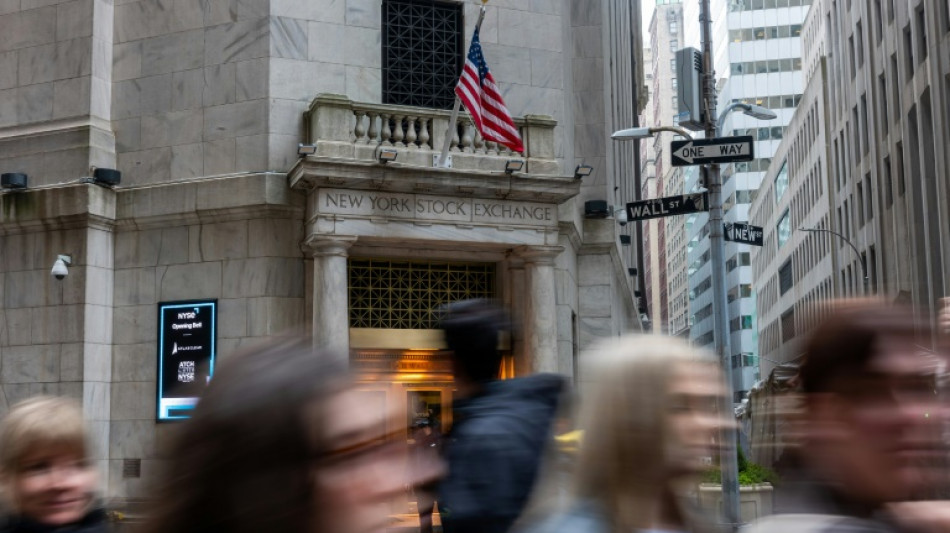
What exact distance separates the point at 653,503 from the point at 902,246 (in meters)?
46.5

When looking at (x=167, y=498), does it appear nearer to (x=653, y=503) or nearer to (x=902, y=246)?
(x=653, y=503)

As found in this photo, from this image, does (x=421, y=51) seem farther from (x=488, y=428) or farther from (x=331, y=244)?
(x=488, y=428)

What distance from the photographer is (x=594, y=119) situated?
858 inches

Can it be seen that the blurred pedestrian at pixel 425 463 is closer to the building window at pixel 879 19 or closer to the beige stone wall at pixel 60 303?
the beige stone wall at pixel 60 303

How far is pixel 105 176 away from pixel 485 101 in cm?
635

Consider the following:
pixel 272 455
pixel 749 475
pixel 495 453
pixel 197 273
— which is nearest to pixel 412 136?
pixel 197 273

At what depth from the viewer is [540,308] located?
59.6 ft

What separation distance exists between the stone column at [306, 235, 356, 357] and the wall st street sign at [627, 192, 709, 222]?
4428 mm

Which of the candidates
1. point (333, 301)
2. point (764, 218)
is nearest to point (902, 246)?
point (333, 301)

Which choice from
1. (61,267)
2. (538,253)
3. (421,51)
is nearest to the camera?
(61,267)

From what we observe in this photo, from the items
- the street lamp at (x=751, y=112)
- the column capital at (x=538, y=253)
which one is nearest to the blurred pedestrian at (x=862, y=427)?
the column capital at (x=538, y=253)

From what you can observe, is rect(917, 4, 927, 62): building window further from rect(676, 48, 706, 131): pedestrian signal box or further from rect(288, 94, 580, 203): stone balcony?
rect(288, 94, 580, 203): stone balcony

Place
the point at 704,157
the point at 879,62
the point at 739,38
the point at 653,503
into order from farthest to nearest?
1. the point at 739,38
2. the point at 879,62
3. the point at 704,157
4. the point at 653,503

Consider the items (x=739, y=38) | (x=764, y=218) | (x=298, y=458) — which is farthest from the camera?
(x=739, y=38)
